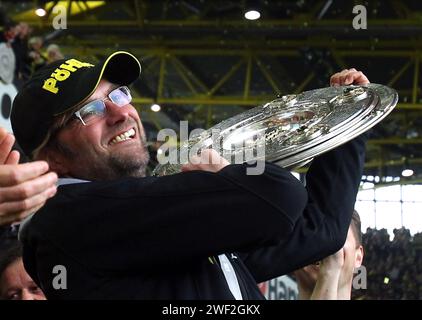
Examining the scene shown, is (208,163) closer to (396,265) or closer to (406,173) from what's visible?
(396,265)

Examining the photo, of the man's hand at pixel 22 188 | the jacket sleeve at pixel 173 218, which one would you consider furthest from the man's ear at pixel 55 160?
the man's hand at pixel 22 188

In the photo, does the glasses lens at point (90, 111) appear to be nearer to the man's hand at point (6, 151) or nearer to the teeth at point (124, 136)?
the teeth at point (124, 136)

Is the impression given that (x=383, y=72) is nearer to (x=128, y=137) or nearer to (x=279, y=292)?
(x=279, y=292)

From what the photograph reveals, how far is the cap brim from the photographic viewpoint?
147 cm

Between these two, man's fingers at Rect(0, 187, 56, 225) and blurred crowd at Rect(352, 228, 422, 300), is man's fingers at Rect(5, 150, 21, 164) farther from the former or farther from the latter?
blurred crowd at Rect(352, 228, 422, 300)

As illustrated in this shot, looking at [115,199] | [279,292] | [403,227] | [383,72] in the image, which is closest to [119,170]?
[115,199]

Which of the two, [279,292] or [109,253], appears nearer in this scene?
[109,253]

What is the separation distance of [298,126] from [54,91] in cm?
49

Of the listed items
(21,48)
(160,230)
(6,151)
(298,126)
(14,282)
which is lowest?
(14,282)

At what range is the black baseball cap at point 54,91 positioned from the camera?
1479 millimetres

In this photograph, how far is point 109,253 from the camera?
1.27 m

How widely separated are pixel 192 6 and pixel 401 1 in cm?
216

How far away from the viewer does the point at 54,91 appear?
149cm

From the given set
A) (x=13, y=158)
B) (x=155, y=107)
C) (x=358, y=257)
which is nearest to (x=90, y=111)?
(x=13, y=158)
